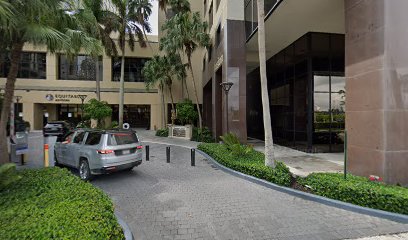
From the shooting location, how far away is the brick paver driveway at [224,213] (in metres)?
4.42

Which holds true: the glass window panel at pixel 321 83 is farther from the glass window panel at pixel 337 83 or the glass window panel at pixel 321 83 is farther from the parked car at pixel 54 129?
the parked car at pixel 54 129

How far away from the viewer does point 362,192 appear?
17.5 ft

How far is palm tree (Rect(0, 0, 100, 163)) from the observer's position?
5965mm

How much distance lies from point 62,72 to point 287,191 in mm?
32009

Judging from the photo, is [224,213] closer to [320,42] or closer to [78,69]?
[320,42]

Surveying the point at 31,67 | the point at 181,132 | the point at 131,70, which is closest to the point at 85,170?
the point at 181,132

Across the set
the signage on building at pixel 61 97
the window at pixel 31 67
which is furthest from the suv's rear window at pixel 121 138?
the window at pixel 31 67

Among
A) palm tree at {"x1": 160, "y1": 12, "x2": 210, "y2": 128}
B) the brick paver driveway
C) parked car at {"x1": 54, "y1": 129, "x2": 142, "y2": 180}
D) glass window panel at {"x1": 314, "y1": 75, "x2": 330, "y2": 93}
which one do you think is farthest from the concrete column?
palm tree at {"x1": 160, "y1": 12, "x2": 210, "y2": 128}

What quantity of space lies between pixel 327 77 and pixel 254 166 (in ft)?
28.0

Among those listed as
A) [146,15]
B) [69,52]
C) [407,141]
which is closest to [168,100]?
[146,15]

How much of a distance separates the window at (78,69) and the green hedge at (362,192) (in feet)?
98.4

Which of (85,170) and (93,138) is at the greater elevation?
(93,138)

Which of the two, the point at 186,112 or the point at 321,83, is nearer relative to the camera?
the point at 321,83

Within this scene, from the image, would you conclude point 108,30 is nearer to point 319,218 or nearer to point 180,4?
point 180,4
